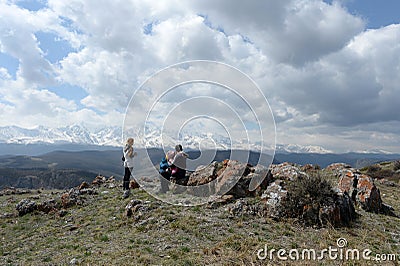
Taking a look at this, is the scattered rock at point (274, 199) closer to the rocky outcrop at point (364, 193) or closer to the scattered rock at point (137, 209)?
the rocky outcrop at point (364, 193)

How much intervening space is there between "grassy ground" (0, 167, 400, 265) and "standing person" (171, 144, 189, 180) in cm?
317

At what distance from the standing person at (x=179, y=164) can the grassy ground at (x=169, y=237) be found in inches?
125

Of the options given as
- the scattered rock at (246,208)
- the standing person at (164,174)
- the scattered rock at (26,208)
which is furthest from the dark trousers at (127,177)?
the scattered rock at (246,208)

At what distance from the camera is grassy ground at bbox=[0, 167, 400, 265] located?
9992mm

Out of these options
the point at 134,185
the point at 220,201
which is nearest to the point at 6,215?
the point at 134,185

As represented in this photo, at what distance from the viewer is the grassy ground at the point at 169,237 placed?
9.99m

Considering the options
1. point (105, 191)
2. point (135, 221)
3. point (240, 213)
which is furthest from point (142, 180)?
point (240, 213)

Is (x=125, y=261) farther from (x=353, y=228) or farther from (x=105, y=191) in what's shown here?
(x=105, y=191)

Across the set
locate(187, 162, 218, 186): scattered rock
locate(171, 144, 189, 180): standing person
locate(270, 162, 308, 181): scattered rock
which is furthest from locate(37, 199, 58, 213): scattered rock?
locate(270, 162, 308, 181): scattered rock

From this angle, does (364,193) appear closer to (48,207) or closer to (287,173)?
(287,173)

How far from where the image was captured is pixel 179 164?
19094 millimetres

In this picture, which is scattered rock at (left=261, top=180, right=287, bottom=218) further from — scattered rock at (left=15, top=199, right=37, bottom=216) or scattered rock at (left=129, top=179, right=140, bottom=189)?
scattered rock at (left=15, top=199, right=37, bottom=216)

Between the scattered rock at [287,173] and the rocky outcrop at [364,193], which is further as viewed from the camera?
the scattered rock at [287,173]

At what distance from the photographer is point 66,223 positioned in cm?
1628
